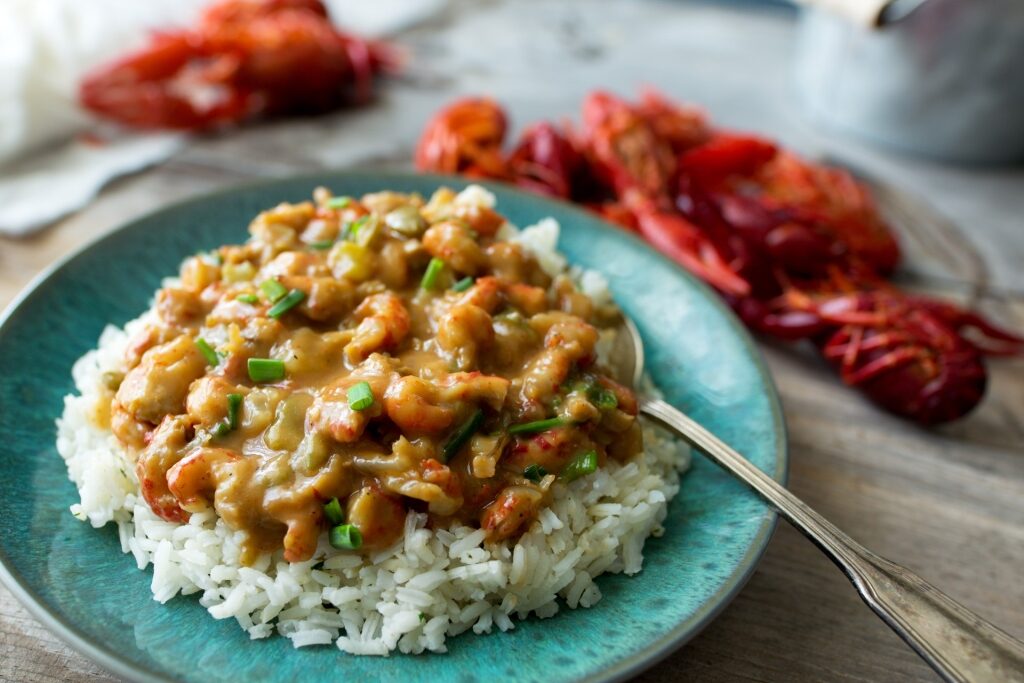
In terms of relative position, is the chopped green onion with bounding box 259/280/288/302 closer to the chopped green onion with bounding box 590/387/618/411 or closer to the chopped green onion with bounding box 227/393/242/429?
the chopped green onion with bounding box 227/393/242/429

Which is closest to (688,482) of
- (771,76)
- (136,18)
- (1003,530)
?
(1003,530)

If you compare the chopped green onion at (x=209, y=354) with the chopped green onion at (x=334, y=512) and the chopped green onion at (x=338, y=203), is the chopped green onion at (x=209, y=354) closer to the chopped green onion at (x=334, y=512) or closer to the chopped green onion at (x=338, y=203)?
the chopped green onion at (x=334, y=512)

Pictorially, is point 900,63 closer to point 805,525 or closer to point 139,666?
point 805,525

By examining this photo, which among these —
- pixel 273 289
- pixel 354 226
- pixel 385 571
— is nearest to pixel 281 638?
pixel 385 571

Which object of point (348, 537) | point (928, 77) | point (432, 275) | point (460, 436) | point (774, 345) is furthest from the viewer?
point (928, 77)

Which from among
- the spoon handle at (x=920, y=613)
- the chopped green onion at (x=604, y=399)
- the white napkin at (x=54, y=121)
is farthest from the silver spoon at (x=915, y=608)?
the white napkin at (x=54, y=121)

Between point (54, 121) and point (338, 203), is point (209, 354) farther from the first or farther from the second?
point (54, 121)
